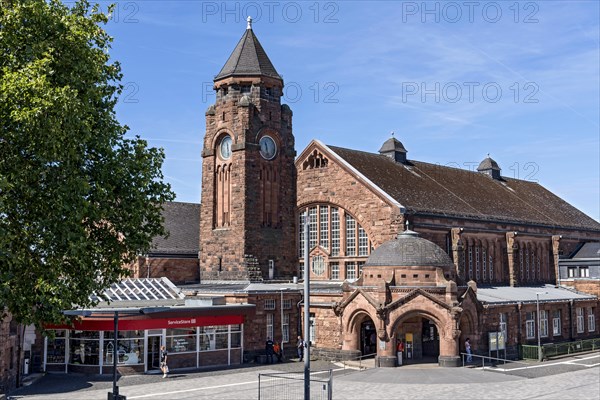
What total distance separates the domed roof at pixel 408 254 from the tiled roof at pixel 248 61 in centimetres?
1567

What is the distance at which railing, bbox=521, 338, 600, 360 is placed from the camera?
141ft

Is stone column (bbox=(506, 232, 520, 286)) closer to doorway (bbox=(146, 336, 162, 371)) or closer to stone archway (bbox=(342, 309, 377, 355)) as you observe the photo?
stone archway (bbox=(342, 309, 377, 355))

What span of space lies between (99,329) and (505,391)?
66.6ft

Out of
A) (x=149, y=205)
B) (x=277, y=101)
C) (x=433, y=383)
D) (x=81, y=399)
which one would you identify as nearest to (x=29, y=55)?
(x=149, y=205)

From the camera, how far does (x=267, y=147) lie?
4834 cm

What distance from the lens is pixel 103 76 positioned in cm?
2227

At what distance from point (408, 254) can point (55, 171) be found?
2512 centimetres

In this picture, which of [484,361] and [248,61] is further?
[248,61]

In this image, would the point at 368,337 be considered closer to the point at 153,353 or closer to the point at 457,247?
the point at 457,247

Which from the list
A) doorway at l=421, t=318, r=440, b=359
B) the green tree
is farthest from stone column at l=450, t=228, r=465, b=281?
the green tree

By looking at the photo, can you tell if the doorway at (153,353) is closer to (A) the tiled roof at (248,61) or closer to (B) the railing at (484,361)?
(B) the railing at (484,361)

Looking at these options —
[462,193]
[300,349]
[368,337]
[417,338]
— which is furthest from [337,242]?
[462,193]

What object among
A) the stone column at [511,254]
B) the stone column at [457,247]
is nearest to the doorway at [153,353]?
the stone column at [457,247]

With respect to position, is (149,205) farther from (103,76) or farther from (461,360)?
(461,360)
